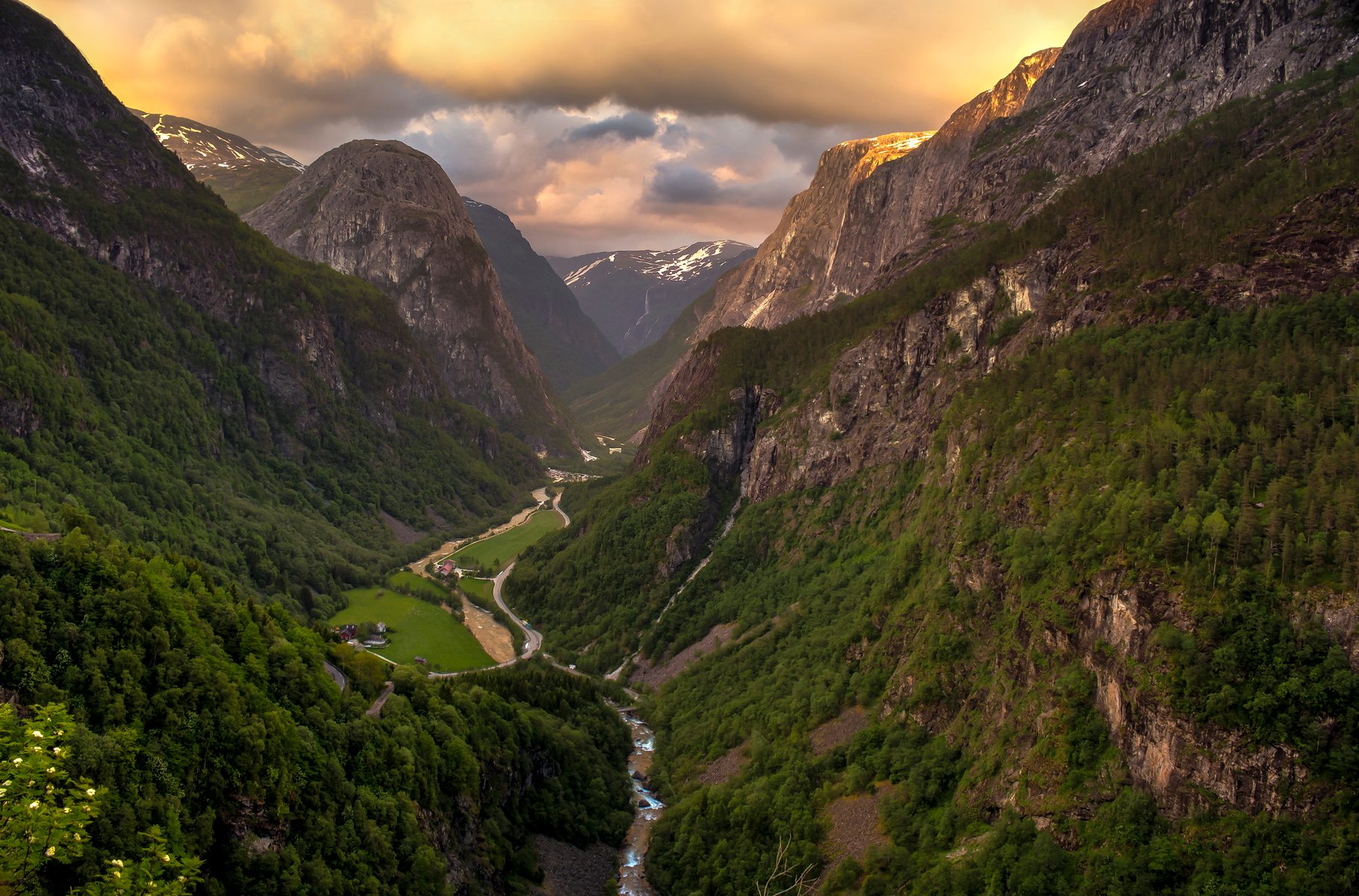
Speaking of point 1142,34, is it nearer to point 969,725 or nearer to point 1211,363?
point 1211,363

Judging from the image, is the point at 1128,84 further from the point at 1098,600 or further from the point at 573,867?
the point at 573,867

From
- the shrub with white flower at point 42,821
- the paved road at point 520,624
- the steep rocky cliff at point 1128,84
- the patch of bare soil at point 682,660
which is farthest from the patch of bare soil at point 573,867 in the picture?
the steep rocky cliff at point 1128,84

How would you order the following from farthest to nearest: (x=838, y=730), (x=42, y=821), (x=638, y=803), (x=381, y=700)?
(x=638, y=803) < (x=838, y=730) < (x=381, y=700) < (x=42, y=821)

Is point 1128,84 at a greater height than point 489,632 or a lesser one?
greater

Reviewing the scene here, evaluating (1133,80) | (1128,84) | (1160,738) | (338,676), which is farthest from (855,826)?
(1128,84)

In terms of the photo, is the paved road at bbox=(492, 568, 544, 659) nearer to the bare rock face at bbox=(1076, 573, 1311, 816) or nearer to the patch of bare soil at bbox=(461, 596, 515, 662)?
the patch of bare soil at bbox=(461, 596, 515, 662)
